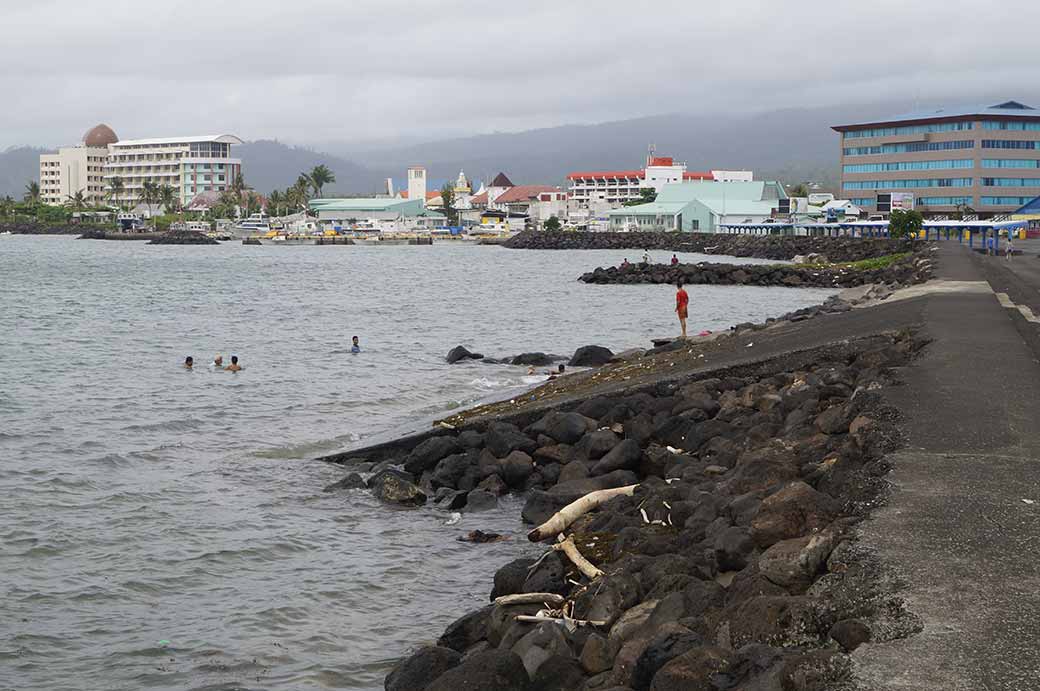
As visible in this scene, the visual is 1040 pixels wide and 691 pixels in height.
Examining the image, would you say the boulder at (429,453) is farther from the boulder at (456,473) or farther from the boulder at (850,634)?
the boulder at (850,634)

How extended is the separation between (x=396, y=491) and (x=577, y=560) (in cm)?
508

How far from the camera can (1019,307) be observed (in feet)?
87.9

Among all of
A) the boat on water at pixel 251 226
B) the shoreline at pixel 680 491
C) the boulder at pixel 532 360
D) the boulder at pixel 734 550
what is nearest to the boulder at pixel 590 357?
the boulder at pixel 532 360

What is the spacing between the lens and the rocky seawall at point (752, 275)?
60875mm

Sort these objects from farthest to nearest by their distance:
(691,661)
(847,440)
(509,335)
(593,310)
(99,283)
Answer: (99,283) → (593,310) → (509,335) → (847,440) → (691,661)

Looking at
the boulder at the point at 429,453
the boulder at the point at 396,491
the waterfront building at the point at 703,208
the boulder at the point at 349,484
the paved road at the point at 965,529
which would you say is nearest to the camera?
the paved road at the point at 965,529

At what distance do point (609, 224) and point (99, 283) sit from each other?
98.8 m

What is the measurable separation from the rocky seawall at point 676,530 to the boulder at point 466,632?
0.02 metres

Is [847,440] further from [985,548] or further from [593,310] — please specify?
[593,310]

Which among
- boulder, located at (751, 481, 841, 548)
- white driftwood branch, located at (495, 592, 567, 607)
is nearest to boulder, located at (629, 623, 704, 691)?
boulder, located at (751, 481, 841, 548)

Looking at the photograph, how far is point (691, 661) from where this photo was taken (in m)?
6.73

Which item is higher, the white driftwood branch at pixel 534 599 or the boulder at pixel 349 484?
the white driftwood branch at pixel 534 599

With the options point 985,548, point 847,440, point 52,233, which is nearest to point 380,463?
point 847,440

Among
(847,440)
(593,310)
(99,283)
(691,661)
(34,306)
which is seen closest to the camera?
(691,661)
